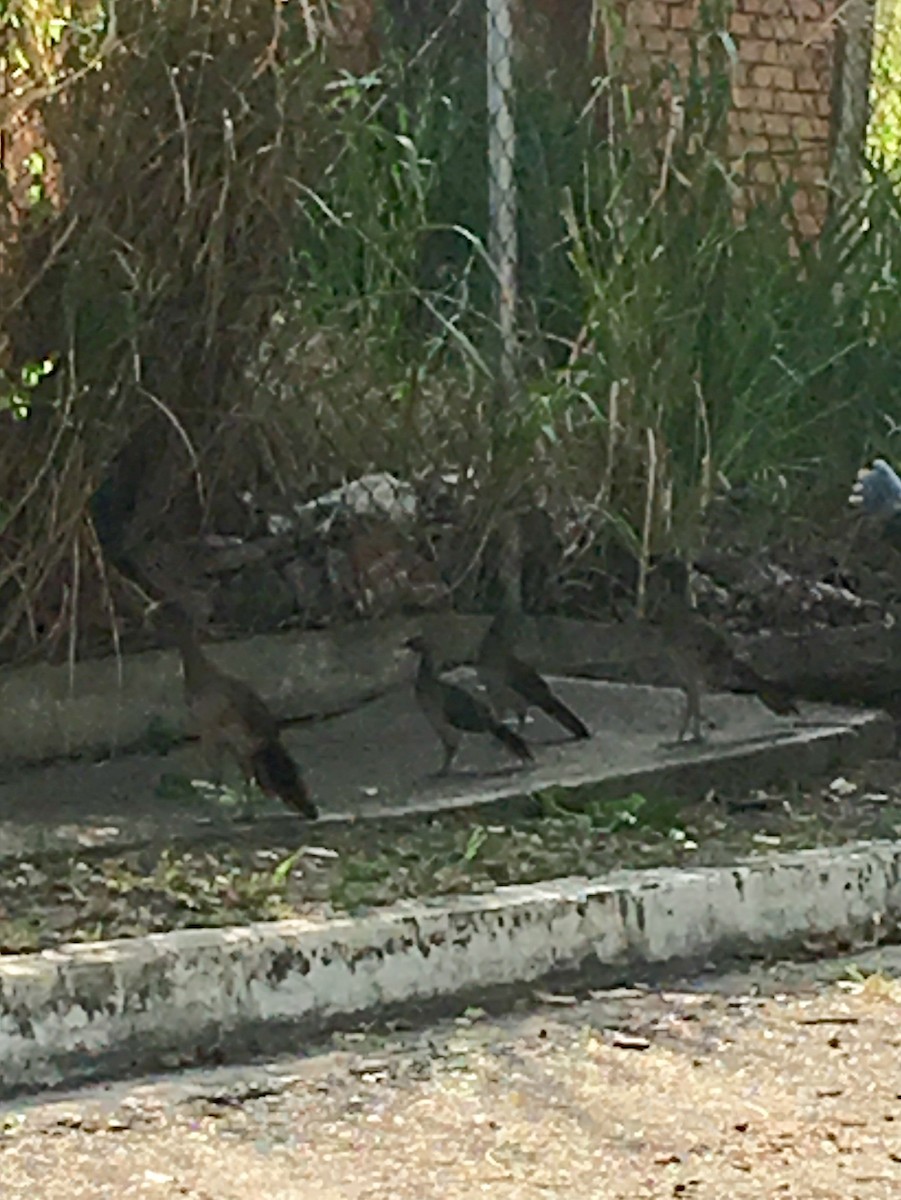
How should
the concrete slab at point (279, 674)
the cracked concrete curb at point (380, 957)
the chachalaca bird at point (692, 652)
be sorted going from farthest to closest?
the chachalaca bird at point (692, 652), the concrete slab at point (279, 674), the cracked concrete curb at point (380, 957)

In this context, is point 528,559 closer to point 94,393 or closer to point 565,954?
point 94,393

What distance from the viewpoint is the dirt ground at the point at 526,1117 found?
9.77ft

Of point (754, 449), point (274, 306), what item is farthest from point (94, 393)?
point (754, 449)

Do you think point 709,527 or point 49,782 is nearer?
point 49,782

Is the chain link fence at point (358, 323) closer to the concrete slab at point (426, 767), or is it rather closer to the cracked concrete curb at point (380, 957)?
the concrete slab at point (426, 767)

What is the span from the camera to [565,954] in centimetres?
395

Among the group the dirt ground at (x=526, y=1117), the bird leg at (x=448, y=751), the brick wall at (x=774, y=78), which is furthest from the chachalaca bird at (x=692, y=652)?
the dirt ground at (x=526, y=1117)

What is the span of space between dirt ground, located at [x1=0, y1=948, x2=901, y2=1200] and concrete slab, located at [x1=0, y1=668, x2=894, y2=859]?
0.99 meters

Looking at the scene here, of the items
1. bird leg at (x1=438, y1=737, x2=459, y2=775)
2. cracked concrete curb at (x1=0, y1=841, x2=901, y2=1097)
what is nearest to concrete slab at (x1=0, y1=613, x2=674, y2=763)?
bird leg at (x1=438, y1=737, x2=459, y2=775)

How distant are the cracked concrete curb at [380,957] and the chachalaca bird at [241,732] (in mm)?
674

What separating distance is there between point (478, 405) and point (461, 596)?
0.54 metres

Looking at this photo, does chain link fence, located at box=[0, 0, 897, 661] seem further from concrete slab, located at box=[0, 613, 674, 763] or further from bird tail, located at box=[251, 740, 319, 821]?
bird tail, located at box=[251, 740, 319, 821]

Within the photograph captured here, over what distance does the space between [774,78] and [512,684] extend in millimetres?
4399

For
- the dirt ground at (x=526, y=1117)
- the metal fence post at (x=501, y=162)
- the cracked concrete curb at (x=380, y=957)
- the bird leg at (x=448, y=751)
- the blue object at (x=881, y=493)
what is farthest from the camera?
the blue object at (x=881, y=493)
